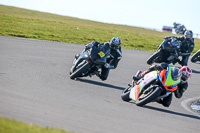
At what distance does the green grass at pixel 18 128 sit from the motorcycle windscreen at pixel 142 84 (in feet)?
12.2

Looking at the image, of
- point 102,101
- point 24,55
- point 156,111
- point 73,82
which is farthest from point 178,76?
point 24,55

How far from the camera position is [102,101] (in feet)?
29.6

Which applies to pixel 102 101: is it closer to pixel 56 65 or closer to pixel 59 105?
pixel 59 105

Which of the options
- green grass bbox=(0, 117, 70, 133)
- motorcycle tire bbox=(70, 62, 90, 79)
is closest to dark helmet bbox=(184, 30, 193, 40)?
motorcycle tire bbox=(70, 62, 90, 79)

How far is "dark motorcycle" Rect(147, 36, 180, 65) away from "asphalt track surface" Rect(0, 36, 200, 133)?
2478mm

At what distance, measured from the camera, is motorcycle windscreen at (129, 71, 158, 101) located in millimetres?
8795

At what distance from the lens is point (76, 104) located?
315 inches

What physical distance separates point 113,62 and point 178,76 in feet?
12.0

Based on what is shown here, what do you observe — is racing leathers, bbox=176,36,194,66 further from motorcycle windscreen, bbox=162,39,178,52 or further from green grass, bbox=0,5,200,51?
green grass, bbox=0,5,200,51

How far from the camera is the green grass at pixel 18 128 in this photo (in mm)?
5013

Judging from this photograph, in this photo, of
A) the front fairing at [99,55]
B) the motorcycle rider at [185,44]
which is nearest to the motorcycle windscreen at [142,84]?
the front fairing at [99,55]

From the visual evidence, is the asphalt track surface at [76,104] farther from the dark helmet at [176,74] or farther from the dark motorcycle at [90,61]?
the dark helmet at [176,74]

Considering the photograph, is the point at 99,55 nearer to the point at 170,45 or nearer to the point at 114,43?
the point at 114,43

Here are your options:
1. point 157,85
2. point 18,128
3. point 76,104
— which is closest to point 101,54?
point 157,85
